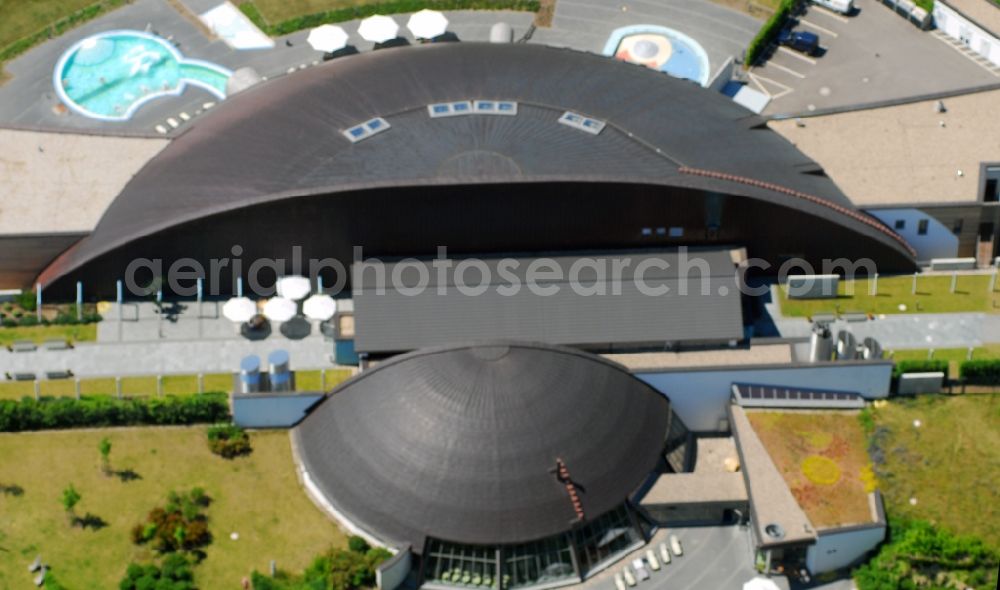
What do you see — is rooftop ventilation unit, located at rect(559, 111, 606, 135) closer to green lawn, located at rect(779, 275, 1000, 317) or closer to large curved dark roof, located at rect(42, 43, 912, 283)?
large curved dark roof, located at rect(42, 43, 912, 283)

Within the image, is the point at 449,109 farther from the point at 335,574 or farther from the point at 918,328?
the point at 335,574

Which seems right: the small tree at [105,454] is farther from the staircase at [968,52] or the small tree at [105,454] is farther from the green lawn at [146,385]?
the staircase at [968,52]

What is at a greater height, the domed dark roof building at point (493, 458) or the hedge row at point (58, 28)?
the hedge row at point (58, 28)

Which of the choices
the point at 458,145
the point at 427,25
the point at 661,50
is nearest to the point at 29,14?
the point at 427,25

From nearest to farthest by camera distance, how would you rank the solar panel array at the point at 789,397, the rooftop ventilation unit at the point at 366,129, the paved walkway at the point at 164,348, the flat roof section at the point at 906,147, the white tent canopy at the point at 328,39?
1. the solar panel array at the point at 789,397
2. the paved walkway at the point at 164,348
3. the rooftop ventilation unit at the point at 366,129
4. the flat roof section at the point at 906,147
5. the white tent canopy at the point at 328,39

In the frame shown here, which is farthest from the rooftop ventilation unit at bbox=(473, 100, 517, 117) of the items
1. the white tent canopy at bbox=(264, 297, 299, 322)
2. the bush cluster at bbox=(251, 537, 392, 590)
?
the bush cluster at bbox=(251, 537, 392, 590)

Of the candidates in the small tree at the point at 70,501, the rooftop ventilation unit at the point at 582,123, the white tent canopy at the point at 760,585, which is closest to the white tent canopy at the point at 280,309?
the small tree at the point at 70,501

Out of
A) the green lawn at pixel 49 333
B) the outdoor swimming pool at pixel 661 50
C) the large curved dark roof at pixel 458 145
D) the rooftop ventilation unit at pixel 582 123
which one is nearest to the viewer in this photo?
the large curved dark roof at pixel 458 145

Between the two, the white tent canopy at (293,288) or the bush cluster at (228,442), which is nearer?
the bush cluster at (228,442)
